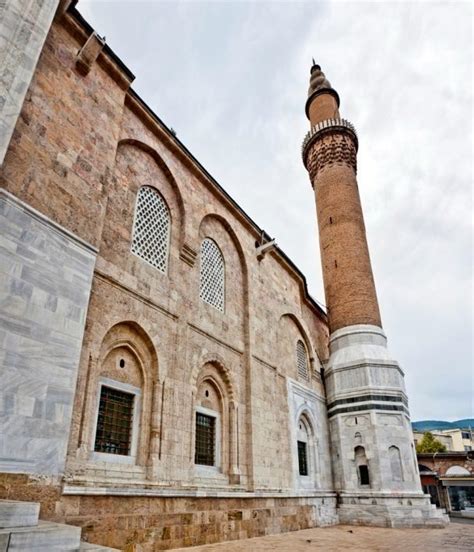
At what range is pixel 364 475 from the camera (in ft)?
38.5

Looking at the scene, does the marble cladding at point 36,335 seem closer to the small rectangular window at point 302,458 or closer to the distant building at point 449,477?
the small rectangular window at point 302,458

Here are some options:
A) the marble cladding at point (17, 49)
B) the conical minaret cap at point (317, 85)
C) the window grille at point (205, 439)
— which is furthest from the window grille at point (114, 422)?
the conical minaret cap at point (317, 85)

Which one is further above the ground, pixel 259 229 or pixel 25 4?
pixel 259 229

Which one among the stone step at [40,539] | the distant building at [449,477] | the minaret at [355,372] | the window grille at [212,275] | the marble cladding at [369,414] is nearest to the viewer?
the stone step at [40,539]

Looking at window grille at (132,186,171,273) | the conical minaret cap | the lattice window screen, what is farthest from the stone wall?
the conical minaret cap

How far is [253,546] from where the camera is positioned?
6750 mm

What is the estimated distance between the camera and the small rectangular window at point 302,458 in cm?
1127

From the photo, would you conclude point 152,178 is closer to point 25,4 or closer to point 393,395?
point 25,4

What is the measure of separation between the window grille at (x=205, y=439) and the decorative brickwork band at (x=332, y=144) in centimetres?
1151

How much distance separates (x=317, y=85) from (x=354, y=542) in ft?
58.0

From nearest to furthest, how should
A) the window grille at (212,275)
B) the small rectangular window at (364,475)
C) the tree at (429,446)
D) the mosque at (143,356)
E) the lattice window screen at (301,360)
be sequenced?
1. the mosque at (143,356)
2. the window grille at (212,275)
3. the small rectangular window at (364,475)
4. the lattice window screen at (301,360)
5. the tree at (429,446)

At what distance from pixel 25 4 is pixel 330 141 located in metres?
12.8

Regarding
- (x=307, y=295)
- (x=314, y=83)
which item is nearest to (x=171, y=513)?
(x=307, y=295)

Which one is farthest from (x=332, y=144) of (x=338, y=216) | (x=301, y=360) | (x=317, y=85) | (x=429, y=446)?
(x=429, y=446)
